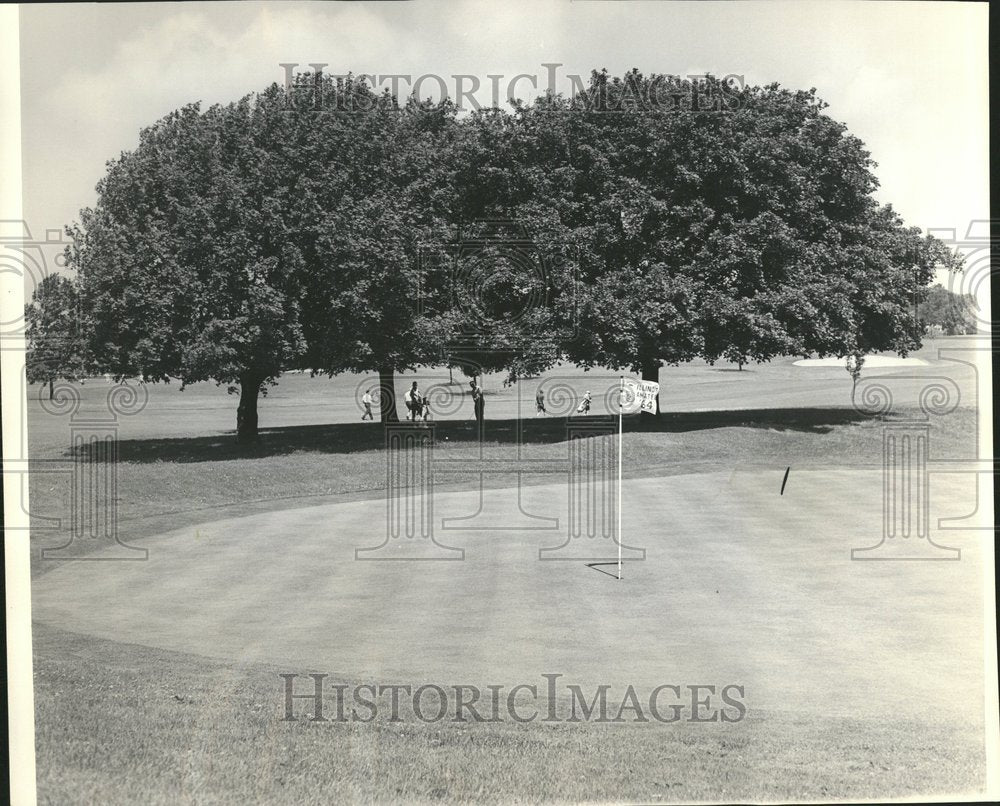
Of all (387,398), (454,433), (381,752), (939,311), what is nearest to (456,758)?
(381,752)

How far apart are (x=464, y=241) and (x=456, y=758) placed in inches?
1095

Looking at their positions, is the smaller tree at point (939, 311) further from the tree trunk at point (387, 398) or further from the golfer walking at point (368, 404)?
the golfer walking at point (368, 404)

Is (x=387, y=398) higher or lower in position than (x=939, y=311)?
lower

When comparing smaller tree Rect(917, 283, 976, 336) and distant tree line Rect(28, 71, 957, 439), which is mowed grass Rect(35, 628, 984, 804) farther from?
smaller tree Rect(917, 283, 976, 336)

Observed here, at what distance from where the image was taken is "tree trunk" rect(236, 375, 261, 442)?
37938 mm

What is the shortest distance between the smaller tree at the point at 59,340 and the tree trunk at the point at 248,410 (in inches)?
249

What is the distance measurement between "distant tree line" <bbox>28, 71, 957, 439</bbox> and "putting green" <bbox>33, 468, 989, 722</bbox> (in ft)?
43.3

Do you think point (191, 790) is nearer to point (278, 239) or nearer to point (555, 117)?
point (278, 239)

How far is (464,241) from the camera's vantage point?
119ft

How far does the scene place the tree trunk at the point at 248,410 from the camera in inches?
1494

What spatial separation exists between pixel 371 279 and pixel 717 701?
82.5 ft

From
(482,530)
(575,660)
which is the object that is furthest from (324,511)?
(575,660)

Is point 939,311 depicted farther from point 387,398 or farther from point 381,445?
point 381,445

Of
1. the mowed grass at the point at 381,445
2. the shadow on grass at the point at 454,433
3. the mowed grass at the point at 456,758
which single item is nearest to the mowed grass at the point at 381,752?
the mowed grass at the point at 456,758
